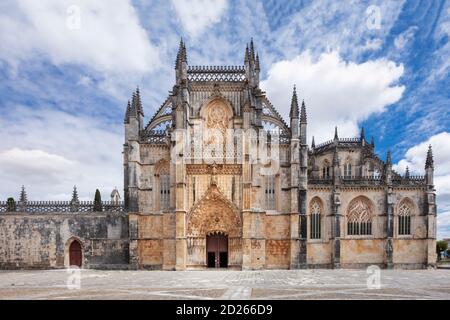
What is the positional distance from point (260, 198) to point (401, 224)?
621 inches

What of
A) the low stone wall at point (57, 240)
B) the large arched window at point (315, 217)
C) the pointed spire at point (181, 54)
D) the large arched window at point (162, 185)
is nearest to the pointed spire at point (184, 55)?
the pointed spire at point (181, 54)

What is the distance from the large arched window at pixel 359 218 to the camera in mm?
37438

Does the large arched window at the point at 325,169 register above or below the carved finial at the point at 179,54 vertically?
below

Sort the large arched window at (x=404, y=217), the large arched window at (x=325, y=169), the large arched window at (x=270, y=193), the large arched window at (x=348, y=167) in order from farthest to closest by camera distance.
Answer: the large arched window at (x=325, y=169) → the large arched window at (x=348, y=167) → the large arched window at (x=404, y=217) → the large arched window at (x=270, y=193)

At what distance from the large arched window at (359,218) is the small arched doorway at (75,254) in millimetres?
26700

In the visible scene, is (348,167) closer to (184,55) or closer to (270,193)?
(270,193)

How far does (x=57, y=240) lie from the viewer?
110 ft

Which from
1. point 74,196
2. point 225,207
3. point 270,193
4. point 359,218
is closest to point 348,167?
point 359,218

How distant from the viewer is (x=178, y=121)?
33.2 metres

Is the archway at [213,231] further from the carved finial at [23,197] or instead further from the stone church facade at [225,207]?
the carved finial at [23,197]

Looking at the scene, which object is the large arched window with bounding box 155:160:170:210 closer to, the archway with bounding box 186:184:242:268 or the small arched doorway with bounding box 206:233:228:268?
the archway with bounding box 186:184:242:268

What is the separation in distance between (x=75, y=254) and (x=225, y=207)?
1474cm
